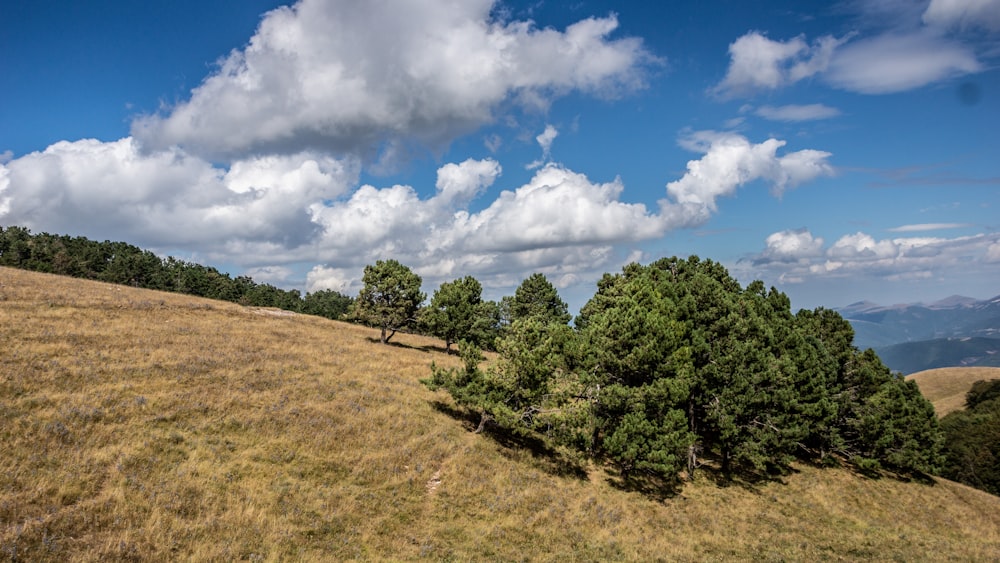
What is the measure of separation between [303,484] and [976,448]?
100 meters

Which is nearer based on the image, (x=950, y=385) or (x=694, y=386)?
(x=694, y=386)

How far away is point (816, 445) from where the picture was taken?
45.0 metres

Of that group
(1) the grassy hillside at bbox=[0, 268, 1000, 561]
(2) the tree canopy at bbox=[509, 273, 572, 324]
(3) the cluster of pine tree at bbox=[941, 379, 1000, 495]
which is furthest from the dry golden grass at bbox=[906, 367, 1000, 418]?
(2) the tree canopy at bbox=[509, 273, 572, 324]

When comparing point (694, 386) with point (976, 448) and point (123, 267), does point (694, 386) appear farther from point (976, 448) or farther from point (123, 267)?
point (123, 267)

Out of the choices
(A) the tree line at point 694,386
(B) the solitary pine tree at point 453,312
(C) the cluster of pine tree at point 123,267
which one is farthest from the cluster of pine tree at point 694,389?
(C) the cluster of pine tree at point 123,267

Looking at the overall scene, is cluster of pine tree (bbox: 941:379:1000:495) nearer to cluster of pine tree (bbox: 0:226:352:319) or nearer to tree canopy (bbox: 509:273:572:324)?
tree canopy (bbox: 509:273:572:324)

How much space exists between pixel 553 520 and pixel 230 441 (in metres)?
17.5

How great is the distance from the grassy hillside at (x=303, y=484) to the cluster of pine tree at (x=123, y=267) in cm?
9696

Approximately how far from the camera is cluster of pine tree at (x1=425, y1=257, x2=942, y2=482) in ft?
94.8

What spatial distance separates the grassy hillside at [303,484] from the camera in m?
15.3

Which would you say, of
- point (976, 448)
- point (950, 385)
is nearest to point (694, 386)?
point (976, 448)

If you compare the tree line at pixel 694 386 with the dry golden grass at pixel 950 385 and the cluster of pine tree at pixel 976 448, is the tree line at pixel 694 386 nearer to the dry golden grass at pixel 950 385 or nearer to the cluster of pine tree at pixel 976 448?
the cluster of pine tree at pixel 976 448

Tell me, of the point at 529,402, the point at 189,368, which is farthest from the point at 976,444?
the point at 189,368

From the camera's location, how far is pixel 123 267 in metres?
130
